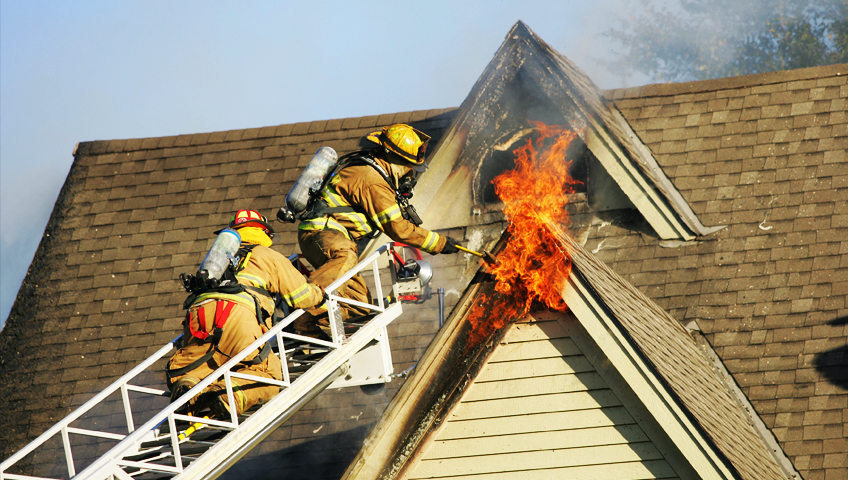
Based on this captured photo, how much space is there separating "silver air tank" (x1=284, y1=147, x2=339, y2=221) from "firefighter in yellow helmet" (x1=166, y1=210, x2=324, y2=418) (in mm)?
760

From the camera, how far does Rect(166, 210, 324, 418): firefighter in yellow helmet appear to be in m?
6.39

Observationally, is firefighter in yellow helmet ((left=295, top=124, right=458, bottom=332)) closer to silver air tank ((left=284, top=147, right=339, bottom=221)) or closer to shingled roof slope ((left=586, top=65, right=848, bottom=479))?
silver air tank ((left=284, top=147, right=339, bottom=221))

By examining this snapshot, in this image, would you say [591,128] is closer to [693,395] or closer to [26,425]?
[693,395]

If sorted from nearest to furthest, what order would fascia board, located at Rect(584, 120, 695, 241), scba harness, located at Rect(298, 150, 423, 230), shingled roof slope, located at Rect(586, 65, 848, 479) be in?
scba harness, located at Rect(298, 150, 423, 230)
shingled roof slope, located at Rect(586, 65, 848, 479)
fascia board, located at Rect(584, 120, 695, 241)

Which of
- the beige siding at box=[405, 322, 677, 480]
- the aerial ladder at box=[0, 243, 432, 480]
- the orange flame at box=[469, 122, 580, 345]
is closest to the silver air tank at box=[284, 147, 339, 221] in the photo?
the aerial ladder at box=[0, 243, 432, 480]

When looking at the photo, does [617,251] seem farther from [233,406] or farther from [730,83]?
[233,406]

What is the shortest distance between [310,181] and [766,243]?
550cm

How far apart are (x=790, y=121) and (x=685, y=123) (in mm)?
1286

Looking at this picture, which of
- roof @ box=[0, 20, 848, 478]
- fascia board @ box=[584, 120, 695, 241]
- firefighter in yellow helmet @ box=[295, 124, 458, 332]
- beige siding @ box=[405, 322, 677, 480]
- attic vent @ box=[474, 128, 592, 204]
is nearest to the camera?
beige siding @ box=[405, 322, 677, 480]

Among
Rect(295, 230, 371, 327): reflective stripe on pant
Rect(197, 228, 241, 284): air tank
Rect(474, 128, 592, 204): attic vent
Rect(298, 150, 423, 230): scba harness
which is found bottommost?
Rect(197, 228, 241, 284): air tank

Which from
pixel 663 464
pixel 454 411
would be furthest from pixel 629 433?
pixel 454 411

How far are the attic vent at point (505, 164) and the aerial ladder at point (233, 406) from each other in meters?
2.91

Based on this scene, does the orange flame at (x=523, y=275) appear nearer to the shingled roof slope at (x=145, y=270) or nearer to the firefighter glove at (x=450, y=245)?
the firefighter glove at (x=450, y=245)

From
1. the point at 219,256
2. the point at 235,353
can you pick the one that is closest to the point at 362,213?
the point at 219,256
